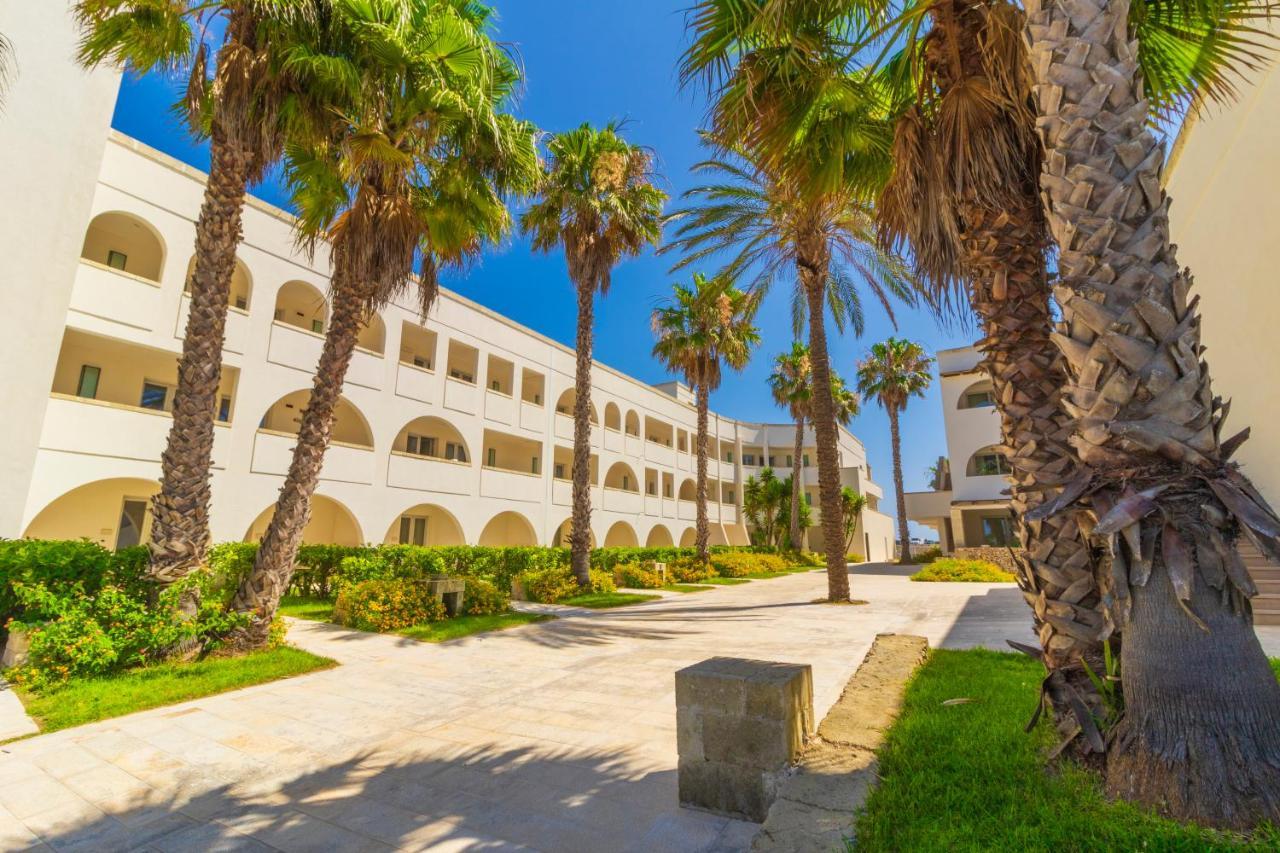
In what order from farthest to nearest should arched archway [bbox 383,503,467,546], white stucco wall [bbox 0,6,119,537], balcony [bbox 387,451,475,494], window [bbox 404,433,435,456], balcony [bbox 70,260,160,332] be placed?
window [bbox 404,433,435,456] → arched archway [bbox 383,503,467,546] → balcony [bbox 387,451,475,494] → balcony [bbox 70,260,160,332] → white stucco wall [bbox 0,6,119,537]

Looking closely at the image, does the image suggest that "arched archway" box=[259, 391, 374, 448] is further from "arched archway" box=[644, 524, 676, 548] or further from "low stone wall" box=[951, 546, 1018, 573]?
"low stone wall" box=[951, 546, 1018, 573]

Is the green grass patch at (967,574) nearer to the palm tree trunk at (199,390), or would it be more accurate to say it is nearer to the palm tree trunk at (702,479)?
the palm tree trunk at (702,479)

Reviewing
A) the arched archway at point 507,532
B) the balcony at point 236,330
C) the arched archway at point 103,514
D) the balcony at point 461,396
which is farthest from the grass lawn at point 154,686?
the arched archway at point 507,532

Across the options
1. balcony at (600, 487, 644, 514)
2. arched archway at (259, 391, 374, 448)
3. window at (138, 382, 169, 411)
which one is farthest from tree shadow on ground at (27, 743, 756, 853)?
balcony at (600, 487, 644, 514)

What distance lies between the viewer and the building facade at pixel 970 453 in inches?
1110

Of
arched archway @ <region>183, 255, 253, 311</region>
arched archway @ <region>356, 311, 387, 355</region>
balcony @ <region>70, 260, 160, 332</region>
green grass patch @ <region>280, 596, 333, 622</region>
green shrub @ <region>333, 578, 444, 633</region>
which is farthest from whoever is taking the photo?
arched archway @ <region>356, 311, 387, 355</region>

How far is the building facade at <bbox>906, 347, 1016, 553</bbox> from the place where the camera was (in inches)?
→ 1110

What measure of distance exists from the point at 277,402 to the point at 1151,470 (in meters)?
20.7

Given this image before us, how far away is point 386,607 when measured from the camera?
36.6ft

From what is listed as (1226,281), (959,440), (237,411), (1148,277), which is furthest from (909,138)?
(959,440)

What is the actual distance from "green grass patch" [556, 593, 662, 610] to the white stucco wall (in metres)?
11.4

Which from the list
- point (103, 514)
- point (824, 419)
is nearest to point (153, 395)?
point (103, 514)

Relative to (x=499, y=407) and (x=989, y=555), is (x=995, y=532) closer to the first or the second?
(x=989, y=555)

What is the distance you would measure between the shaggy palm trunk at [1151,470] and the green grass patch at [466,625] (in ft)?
31.7
